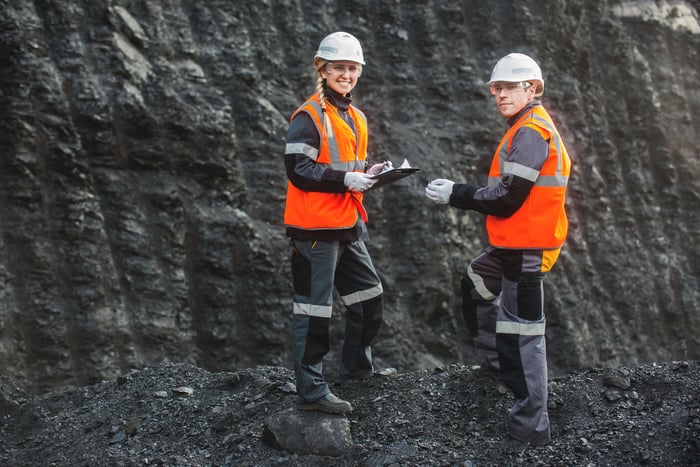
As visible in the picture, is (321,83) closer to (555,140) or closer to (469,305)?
(555,140)

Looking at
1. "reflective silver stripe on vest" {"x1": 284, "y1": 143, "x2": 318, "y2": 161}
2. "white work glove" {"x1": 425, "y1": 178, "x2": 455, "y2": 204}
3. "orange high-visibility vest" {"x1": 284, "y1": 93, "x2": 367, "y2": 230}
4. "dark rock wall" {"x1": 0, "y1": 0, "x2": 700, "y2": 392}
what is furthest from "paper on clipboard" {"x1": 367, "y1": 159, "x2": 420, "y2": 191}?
"dark rock wall" {"x1": 0, "y1": 0, "x2": 700, "y2": 392}

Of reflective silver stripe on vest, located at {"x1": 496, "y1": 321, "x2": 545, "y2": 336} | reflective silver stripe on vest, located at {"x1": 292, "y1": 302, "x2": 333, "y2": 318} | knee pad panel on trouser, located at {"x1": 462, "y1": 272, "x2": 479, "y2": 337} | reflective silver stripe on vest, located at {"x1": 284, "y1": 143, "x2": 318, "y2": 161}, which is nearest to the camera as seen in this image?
reflective silver stripe on vest, located at {"x1": 496, "y1": 321, "x2": 545, "y2": 336}

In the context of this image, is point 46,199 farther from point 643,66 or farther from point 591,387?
point 643,66

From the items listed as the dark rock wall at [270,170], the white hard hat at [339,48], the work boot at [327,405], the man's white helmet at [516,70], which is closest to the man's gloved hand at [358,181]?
the white hard hat at [339,48]

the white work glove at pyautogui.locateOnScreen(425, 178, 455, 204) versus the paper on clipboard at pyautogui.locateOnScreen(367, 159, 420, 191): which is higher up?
the paper on clipboard at pyautogui.locateOnScreen(367, 159, 420, 191)

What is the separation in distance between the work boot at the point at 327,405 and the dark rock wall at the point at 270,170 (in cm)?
419

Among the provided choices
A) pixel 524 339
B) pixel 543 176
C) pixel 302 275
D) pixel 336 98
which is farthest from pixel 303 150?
pixel 524 339

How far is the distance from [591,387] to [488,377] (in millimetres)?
662

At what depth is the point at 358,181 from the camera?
14.8 ft

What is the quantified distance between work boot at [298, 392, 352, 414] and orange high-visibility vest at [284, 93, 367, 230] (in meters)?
1.08

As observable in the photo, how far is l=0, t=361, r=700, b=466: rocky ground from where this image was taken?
436 centimetres

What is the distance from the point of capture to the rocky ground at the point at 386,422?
172 inches

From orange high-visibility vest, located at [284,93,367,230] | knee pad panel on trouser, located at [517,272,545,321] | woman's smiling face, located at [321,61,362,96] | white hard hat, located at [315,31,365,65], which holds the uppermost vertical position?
white hard hat, located at [315,31,365,65]

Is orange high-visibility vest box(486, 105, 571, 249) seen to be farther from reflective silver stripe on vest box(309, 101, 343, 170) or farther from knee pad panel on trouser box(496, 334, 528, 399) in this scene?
reflective silver stripe on vest box(309, 101, 343, 170)
